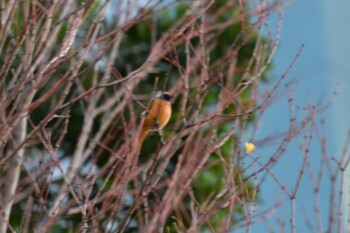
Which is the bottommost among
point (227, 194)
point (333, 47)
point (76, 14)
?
point (333, 47)

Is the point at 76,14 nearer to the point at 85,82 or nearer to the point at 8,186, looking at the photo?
the point at 8,186

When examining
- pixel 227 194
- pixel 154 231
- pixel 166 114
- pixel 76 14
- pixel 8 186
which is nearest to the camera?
pixel 76 14

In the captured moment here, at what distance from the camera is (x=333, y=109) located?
13641 millimetres

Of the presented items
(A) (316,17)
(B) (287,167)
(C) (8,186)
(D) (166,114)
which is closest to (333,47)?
(A) (316,17)

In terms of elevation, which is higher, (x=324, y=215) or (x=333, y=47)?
(x=333, y=47)

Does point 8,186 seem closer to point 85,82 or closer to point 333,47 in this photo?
point 85,82

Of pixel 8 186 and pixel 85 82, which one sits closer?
pixel 8 186

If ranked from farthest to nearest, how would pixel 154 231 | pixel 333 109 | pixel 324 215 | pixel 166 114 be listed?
pixel 333 109 → pixel 324 215 → pixel 166 114 → pixel 154 231

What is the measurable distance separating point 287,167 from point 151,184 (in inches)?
349

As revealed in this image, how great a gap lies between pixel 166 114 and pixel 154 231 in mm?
2354

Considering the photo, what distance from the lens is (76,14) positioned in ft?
12.6

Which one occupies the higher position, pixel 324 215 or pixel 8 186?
pixel 8 186

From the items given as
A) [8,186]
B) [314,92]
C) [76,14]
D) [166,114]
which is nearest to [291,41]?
[314,92]

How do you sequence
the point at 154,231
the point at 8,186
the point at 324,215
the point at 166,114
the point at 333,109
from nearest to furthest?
the point at 154,231 < the point at 8,186 < the point at 166,114 < the point at 324,215 < the point at 333,109
